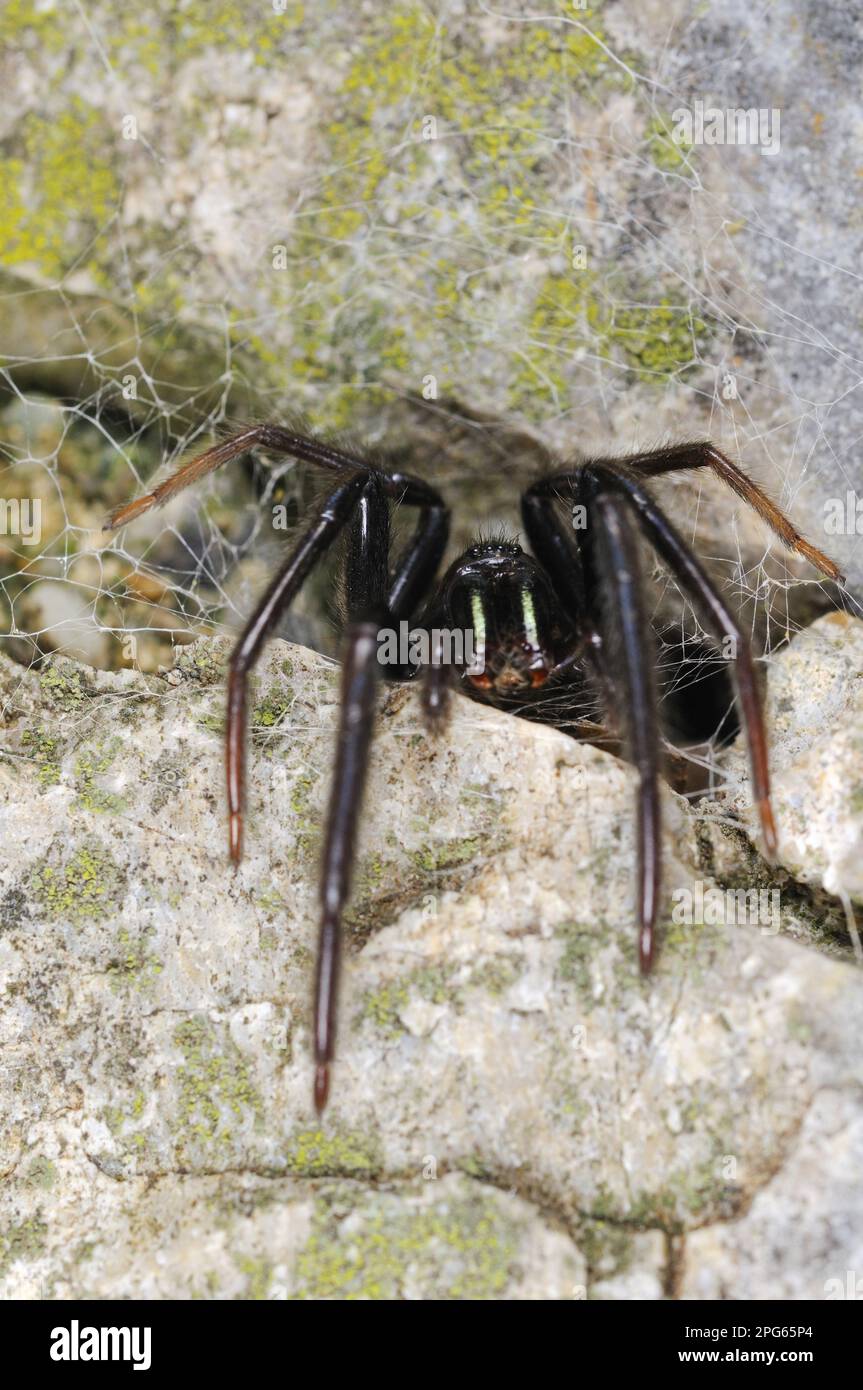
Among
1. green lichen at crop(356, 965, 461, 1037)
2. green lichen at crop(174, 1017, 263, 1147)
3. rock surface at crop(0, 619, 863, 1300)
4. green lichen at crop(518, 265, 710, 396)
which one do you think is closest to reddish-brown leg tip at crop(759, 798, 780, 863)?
rock surface at crop(0, 619, 863, 1300)

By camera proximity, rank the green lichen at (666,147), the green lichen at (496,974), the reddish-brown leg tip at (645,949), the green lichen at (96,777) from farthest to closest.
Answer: the green lichen at (666,147) < the green lichen at (96,777) < the green lichen at (496,974) < the reddish-brown leg tip at (645,949)

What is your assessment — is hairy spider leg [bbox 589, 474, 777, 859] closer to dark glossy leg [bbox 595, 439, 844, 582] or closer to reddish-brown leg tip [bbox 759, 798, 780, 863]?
reddish-brown leg tip [bbox 759, 798, 780, 863]

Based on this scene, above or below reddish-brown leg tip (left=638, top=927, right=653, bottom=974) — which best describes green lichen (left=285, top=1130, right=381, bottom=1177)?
below

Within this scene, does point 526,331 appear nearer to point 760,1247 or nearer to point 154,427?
point 154,427

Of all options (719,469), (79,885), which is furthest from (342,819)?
(719,469)

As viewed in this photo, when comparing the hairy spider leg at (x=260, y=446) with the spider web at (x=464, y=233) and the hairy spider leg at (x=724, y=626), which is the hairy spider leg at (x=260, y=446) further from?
the hairy spider leg at (x=724, y=626)

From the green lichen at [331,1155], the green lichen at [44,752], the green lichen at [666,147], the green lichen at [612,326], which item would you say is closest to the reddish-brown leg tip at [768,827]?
the green lichen at [331,1155]

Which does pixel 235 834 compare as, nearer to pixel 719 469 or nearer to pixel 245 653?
pixel 245 653
